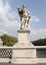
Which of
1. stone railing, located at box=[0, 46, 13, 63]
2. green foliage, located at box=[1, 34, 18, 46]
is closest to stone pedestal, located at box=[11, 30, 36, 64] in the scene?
stone railing, located at box=[0, 46, 13, 63]

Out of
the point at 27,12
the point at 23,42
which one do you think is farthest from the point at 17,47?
the point at 27,12

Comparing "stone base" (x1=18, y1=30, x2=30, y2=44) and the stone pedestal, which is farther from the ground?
"stone base" (x1=18, y1=30, x2=30, y2=44)

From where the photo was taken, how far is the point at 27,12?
2069cm

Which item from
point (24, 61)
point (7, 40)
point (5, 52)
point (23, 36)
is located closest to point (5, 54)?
point (5, 52)

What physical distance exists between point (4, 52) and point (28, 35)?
9.90 feet

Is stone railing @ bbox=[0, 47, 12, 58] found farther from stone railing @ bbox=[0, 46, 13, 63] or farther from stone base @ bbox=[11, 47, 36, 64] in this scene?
stone base @ bbox=[11, 47, 36, 64]

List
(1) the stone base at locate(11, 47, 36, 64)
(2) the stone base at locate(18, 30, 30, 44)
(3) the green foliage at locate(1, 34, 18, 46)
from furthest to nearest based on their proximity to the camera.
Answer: (3) the green foliage at locate(1, 34, 18, 46) < (2) the stone base at locate(18, 30, 30, 44) < (1) the stone base at locate(11, 47, 36, 64)

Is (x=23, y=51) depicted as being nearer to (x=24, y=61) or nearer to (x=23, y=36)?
(x=24, y=61)

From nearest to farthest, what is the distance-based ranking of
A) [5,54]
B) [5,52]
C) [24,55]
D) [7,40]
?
[24,55]
[5,52]
[5,54]
[7,40]

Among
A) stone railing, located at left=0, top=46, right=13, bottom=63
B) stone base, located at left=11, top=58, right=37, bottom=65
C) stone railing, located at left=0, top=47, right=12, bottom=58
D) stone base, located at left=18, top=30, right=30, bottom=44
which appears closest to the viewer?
stone base, located at left=11, top=58, right=37, bottom=65

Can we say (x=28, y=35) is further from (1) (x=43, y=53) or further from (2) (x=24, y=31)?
(1) (x=43, y=53)

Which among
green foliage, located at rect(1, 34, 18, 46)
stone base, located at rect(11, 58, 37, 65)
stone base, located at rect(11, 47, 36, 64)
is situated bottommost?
stone base, located at rect(11, 58, 37, 65)

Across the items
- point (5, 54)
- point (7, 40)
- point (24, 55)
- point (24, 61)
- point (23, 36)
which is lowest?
point (24, 61)

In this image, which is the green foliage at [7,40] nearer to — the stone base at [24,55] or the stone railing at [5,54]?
the stone railing at [5,54]
